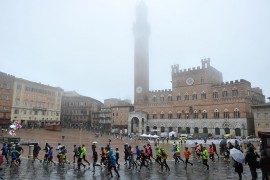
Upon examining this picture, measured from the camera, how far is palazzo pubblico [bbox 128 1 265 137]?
146 ft

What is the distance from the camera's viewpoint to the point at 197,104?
51.2 m

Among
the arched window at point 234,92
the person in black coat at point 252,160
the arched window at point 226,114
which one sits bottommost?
the person in black coat at point 252,160

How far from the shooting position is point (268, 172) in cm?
786

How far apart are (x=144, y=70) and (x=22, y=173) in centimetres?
5825

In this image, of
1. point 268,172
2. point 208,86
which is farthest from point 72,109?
point 268,172

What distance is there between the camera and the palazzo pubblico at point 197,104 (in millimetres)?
44594

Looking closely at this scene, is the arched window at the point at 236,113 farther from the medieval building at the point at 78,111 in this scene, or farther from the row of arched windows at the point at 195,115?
the medieval building at the point at 78,111

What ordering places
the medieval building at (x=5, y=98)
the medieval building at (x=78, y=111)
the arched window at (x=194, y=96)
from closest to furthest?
the medieval building at (x=5, y=98), the arched window at (x=194, y=96), the medieval building at (x=78, y=111)

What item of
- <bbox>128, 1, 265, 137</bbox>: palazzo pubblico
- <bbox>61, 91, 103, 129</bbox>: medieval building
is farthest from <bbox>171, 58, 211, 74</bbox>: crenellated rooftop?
<bbox>61, 91, 103, 129</bbox>: medieval building

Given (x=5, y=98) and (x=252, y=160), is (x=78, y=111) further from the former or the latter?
(x=252, y=160)

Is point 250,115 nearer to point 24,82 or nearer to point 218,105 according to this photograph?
point 218,105

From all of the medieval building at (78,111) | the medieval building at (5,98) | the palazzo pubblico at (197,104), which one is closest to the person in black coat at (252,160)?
the palazzo pubblico at (197,104)

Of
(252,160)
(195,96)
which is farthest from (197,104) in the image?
(252,160)

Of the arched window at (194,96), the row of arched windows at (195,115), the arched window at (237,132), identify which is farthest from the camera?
the arched window at (194,96)
